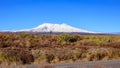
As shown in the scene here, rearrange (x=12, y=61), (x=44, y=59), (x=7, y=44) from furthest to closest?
(x=7, y=44) < (x=44, y=59) < (x=12, y=61)

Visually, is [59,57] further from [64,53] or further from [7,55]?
[7,55]

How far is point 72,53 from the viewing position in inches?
1135

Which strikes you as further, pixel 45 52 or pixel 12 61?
pixel 45 52

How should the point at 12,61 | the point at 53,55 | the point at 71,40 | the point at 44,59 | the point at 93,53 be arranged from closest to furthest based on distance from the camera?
the point at 12,61 → the point at 44,59 → the point at 53,55 → the point at 93,53 → the point at 71,40

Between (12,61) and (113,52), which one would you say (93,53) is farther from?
(12,61)

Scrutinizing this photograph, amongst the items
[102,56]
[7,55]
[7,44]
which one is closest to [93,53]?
[102,56]

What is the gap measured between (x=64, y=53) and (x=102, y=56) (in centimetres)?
318

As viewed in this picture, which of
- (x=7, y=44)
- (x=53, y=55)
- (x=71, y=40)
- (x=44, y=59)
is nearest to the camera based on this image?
(x=44, y=59)

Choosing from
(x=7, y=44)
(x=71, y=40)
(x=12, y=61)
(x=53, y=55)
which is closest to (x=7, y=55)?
(x=12, y=61)

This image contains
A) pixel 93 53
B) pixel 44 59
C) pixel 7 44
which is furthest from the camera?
pixel 7 44

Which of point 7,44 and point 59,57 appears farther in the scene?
point 7,44

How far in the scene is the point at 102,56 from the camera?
2888 centimetres

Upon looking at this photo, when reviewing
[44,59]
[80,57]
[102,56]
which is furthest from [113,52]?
[44,59]

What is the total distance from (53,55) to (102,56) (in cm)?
438
